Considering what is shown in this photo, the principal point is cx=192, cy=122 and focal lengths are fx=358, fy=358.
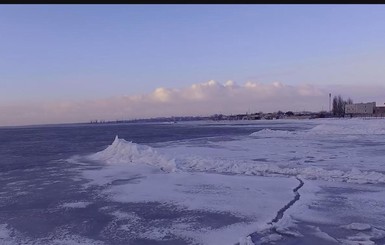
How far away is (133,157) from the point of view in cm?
1828

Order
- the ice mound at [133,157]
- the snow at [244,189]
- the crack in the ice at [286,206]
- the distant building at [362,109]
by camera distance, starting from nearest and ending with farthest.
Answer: the snow at [244,189], the crack in the ice at [286,206], the ice mound at [133,157], the distant building at [362,109]

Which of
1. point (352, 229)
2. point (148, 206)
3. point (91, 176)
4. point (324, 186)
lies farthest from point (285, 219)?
point (91, 176)

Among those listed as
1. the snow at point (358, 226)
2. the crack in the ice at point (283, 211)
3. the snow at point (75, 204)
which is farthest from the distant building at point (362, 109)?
the snow at point (75, 204)

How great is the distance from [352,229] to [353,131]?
112ft

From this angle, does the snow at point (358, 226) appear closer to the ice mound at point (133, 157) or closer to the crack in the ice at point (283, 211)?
the crack in the ice at point (283, 211)

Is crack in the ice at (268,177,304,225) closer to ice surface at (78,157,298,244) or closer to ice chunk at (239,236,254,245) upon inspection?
ice surface at (78,157,298,244)

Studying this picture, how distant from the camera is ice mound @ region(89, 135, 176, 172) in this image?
1567cm

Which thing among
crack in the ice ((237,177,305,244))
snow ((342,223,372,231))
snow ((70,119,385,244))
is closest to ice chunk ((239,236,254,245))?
snow ((70,119,385,244))

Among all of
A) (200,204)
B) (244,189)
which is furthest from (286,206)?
(244,189)

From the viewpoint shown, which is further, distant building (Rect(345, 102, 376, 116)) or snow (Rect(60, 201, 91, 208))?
distant building (Rect(345, 102, 376, 116))

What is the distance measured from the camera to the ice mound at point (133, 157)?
15.7m

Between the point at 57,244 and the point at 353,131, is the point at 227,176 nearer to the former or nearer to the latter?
the point at 57,244

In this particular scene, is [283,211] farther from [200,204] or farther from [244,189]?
[244,189]
